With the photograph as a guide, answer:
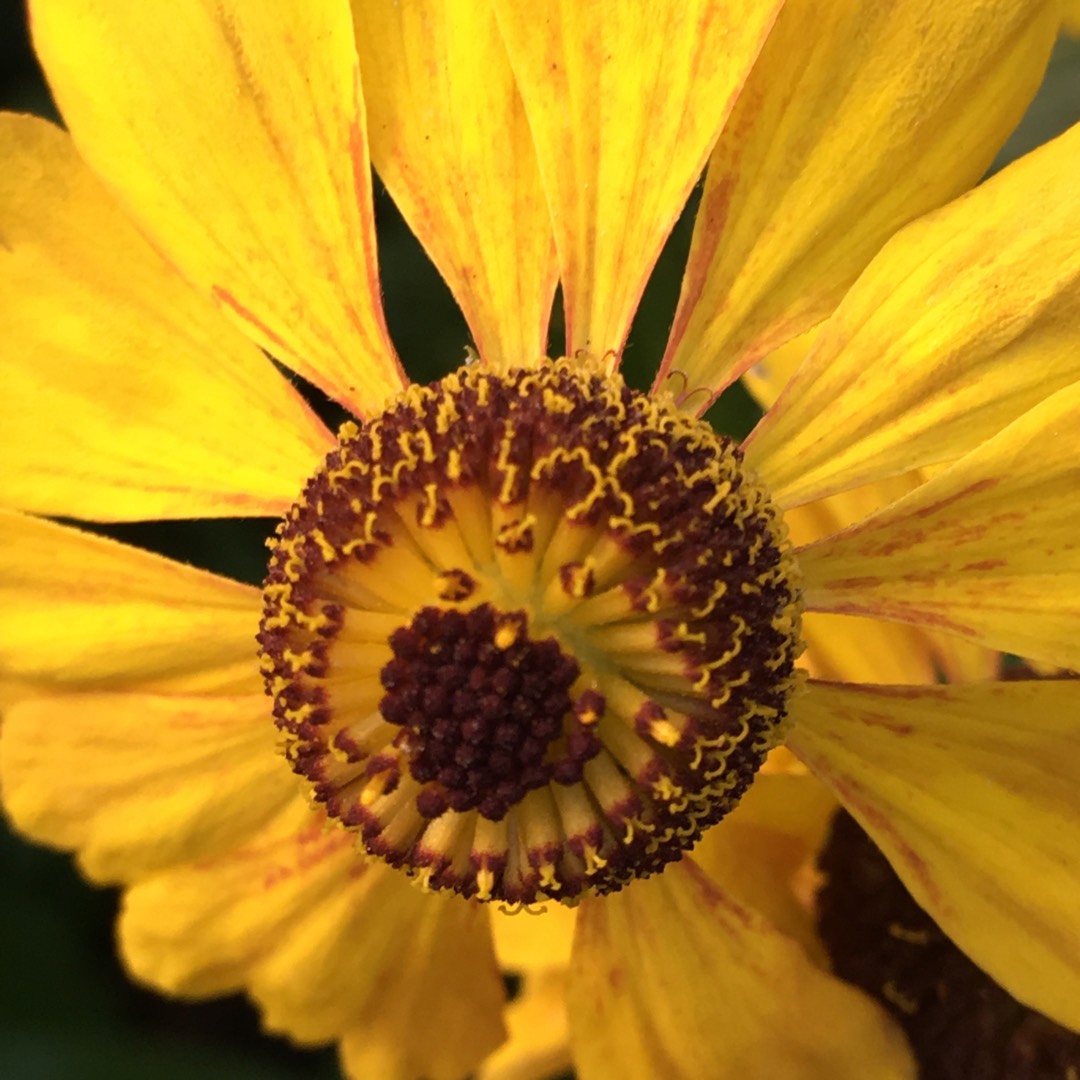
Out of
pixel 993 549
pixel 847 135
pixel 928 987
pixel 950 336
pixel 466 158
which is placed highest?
pixel 466 158

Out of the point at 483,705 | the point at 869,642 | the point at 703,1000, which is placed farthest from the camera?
the point at 869,642

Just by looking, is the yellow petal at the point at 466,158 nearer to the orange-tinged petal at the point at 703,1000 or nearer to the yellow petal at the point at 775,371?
the yellow petal at the point at 775,371

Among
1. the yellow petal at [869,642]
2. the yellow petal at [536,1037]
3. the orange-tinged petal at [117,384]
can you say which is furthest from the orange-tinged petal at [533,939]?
the orange-tinged petal at [117,384]

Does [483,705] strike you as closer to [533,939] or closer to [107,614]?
[107,614]

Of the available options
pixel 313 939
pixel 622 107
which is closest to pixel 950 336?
pixel 622 107

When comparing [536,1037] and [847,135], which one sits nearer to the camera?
[847,135]
